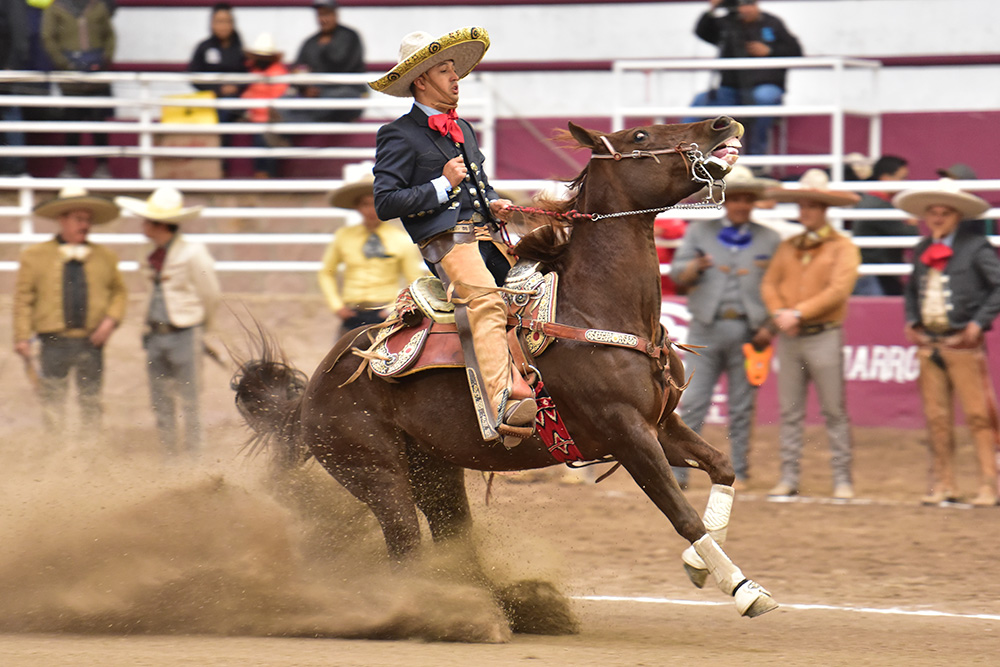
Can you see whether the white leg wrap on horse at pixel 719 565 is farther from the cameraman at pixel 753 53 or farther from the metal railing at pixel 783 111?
the cameraman at pixel 753 53

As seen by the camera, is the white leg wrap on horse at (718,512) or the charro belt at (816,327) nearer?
the white leg wrap on horse at (718,512)

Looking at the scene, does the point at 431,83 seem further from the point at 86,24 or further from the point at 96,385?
the point at 86,24

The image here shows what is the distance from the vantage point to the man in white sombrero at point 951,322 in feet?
29.0

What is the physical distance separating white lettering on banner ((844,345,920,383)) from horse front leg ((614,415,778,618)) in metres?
5.51

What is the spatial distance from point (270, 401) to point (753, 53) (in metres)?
6.79

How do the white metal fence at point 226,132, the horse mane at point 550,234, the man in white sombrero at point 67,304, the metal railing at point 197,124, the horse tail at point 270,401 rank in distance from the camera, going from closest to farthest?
1. the horse mane at point 550,234
2. the horse tail at point 270,401
3. the man in white sombrero at point 67,304
4. the white metal fence at point 226,132
5. the metal railing at point 197,124

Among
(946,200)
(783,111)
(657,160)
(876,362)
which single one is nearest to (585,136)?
(657,160)

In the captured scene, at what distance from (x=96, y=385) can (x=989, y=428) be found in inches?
252

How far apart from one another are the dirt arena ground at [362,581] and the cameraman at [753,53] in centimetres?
461

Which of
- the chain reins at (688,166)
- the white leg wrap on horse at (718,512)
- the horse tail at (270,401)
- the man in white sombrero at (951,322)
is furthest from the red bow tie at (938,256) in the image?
the horse tail at (270,401)

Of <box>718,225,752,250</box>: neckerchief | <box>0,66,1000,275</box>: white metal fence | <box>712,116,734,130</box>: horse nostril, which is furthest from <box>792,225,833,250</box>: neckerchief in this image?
<box>712,116,734,130</box>: horse nostril

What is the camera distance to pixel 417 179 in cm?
560

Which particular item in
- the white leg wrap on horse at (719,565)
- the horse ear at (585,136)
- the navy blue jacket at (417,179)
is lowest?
the white leg wrap on horse at (719,565)

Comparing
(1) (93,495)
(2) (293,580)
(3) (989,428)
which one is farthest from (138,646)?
(3) (989,428)
